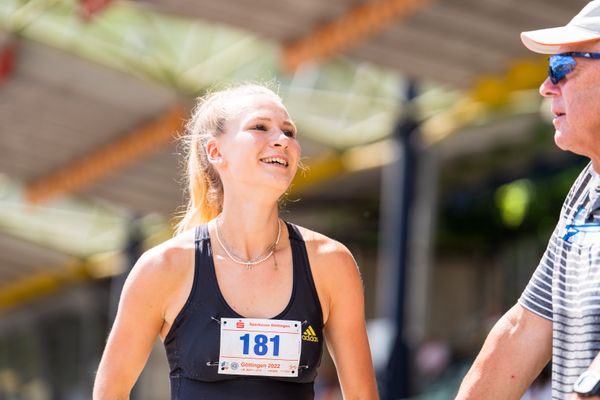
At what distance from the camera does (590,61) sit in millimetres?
2953

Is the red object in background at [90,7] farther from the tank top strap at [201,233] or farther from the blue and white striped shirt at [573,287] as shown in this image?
the blue and white striped shirt at [573,287]

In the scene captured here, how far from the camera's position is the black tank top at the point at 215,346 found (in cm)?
315

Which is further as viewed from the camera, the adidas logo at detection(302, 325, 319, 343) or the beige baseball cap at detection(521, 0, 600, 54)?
the adidas logo at detection(302, 325, 319, 343)

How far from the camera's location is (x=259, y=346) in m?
3.14

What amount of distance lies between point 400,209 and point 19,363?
24.2 meters

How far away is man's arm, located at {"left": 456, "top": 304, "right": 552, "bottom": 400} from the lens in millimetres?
3176

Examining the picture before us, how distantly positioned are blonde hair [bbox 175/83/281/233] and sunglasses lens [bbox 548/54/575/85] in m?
0.78

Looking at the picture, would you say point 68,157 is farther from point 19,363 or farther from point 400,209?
point 19,363

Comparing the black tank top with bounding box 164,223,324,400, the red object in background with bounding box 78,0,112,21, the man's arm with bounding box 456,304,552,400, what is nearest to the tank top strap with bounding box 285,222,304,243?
the black tank top with bounding box 164,223,324,400

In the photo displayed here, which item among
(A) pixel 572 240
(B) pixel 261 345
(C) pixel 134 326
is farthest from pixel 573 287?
(C) pixel 134 326

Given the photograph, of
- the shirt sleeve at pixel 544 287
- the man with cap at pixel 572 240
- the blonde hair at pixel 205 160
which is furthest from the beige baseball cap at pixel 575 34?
the blonde hair at pixel 205 160

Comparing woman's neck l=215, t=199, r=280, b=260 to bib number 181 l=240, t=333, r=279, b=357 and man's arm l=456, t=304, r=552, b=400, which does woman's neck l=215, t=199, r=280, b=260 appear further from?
man's arm l=456, t=304, r=552, b=400

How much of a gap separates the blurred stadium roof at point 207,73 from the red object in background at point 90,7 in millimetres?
20

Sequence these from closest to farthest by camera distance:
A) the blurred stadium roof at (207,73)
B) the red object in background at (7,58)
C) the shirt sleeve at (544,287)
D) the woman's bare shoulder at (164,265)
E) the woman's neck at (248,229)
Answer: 1. the shirt sleeve at (544,287)
2. the woman's bare shoulder at (164,265)
3. the woman's neck at (248,229)
4. the blurred stadium roof at (207,73)
5. the red object in background at (7,58)
